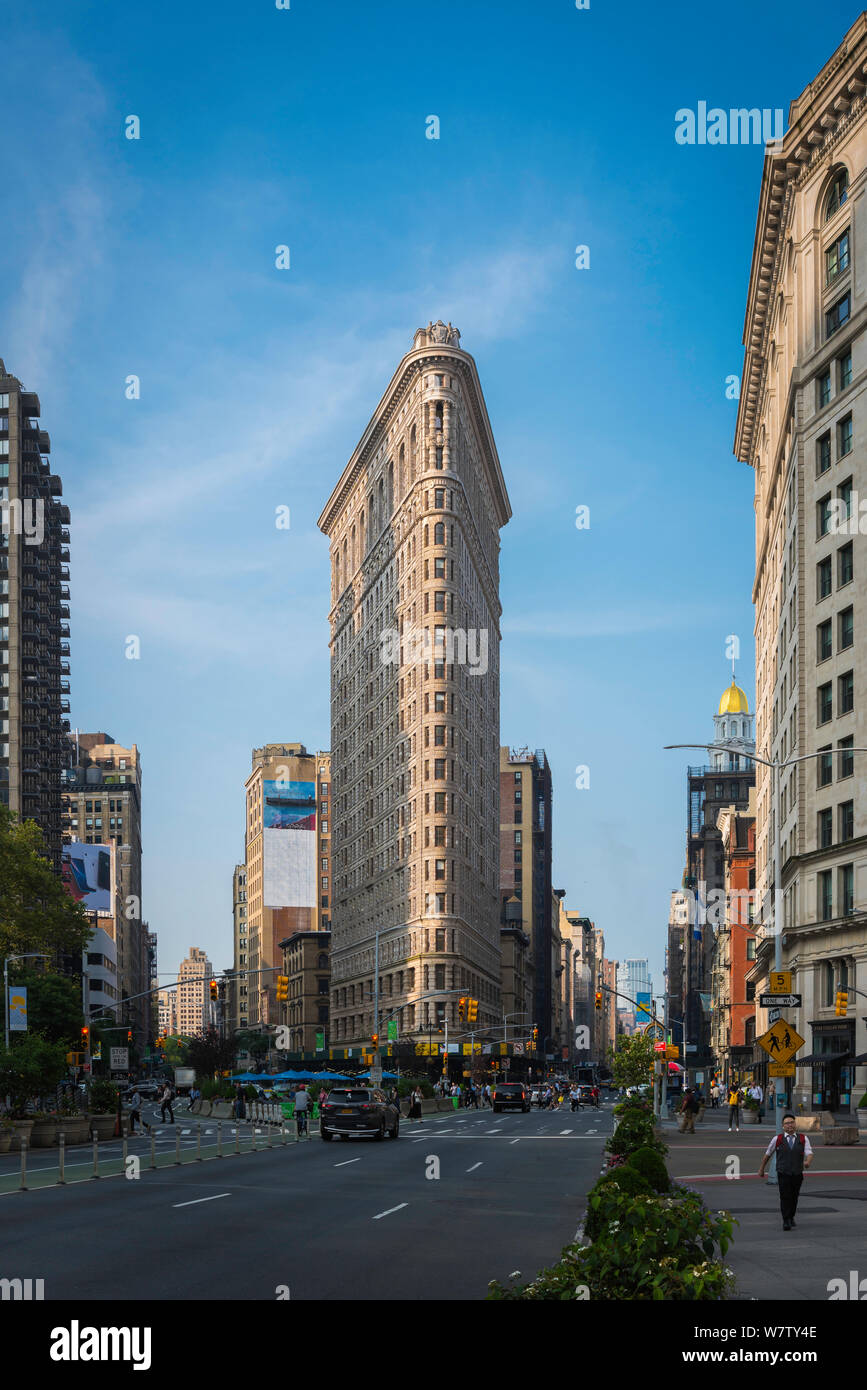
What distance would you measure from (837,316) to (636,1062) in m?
60.9

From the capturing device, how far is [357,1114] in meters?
45.8

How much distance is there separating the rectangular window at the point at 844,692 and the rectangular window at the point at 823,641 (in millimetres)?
1943

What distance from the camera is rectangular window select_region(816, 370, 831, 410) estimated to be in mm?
61469

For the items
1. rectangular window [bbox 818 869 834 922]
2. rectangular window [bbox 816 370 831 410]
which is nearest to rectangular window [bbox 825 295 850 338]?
rectangular window [bbox 816 370 831 410]

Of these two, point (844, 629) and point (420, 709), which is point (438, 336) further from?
point (844, 629)

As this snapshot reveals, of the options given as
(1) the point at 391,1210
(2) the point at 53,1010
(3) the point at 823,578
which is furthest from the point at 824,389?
(2) the point at 53,1010

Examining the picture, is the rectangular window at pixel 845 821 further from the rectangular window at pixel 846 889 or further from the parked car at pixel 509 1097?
the parked car at pixel 509 1097

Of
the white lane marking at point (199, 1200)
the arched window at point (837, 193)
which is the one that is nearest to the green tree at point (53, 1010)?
the arched window at point (837, 193)

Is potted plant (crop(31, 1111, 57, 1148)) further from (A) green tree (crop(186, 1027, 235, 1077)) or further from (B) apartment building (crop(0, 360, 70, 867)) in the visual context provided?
A: (A) green tree (crop(186, 1027, 235, 1077))

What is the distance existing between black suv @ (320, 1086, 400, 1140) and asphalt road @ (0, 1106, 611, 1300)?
962 cm

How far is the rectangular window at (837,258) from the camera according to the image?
60766 mm

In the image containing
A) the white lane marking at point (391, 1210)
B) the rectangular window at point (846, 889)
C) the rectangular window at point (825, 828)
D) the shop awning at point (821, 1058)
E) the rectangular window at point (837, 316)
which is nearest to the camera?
the white lane marking at point (391, 1210)
